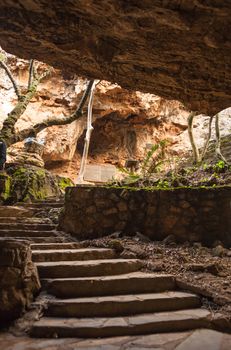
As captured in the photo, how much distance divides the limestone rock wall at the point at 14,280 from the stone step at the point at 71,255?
2.61 ft

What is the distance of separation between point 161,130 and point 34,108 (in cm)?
743

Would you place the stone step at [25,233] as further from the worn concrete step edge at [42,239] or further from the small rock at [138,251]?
the small rock at [138,251]

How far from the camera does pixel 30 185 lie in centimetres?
826

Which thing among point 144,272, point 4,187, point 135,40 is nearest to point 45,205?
point 4,187

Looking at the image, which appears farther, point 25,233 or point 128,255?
point 25,233

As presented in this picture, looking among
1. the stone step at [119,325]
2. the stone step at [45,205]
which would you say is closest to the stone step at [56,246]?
the stone step at [119,325]

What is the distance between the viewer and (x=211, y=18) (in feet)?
7.64

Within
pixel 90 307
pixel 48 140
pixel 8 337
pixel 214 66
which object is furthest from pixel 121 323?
pixel 48 140

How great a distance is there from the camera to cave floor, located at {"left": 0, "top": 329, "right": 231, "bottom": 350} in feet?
8.09

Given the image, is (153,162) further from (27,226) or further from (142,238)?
(27,226)

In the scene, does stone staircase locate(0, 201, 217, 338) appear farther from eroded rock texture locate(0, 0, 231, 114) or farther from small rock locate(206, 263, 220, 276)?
eroded rock texture locate(0, 0, 231, 114)

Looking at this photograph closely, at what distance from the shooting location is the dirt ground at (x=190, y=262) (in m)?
3.24

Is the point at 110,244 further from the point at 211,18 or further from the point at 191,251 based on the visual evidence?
the point at 211,18

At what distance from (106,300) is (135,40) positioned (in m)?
2.60
